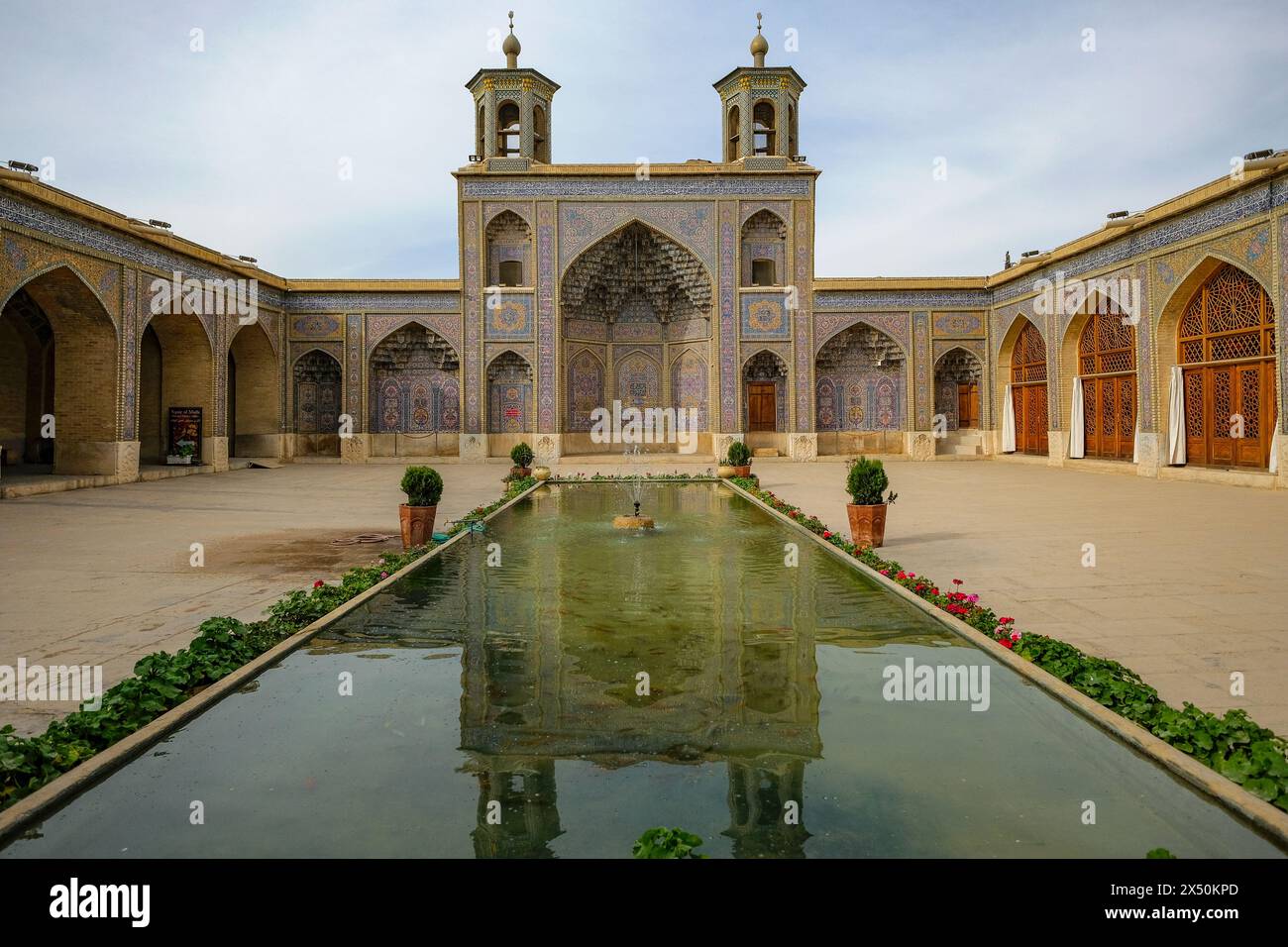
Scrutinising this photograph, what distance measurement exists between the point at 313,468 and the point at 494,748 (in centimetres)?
1746

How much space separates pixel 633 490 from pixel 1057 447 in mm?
10403

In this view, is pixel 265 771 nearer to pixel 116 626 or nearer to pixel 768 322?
pixel 116 626

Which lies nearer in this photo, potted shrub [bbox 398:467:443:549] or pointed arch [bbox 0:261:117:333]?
potted shrub [bbox 398:467:443:549]

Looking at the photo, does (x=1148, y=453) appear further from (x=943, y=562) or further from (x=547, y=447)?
(x=547, y=447)

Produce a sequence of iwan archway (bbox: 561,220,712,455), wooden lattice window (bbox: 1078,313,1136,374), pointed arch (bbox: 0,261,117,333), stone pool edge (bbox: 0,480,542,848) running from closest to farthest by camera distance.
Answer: stone pool edge (bbox: 0,480,542,848) < pointed arch (bbox: 0,261,117,333) < wooden lattice window (bbox: 1078,313,1136,374) < iwan archway (bbox: 561,220,712,455)

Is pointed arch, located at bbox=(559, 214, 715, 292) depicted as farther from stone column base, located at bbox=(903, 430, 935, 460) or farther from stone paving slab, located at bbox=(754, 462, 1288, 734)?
stone paving slab, located at bbox=(754, 462, 1288, 734)

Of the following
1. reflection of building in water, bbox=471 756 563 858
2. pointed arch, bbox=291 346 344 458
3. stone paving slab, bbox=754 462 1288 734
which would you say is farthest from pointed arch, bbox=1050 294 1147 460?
pointed arch, bbox=291 346 344 458

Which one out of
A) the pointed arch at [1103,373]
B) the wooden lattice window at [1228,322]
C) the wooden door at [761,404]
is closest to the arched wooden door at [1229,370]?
the wooden lattice window at [1228,322]

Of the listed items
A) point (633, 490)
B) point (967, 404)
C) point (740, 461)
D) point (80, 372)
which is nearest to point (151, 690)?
point (633, 490)

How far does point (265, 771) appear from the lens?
103 inches

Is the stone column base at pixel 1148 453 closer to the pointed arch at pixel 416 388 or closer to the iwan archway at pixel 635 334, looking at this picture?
the iwan archway at pixel 635 334

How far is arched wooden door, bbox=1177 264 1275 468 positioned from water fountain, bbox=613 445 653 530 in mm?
9622

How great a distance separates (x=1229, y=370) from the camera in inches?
520

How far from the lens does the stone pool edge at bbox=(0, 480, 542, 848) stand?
89.5 inches
